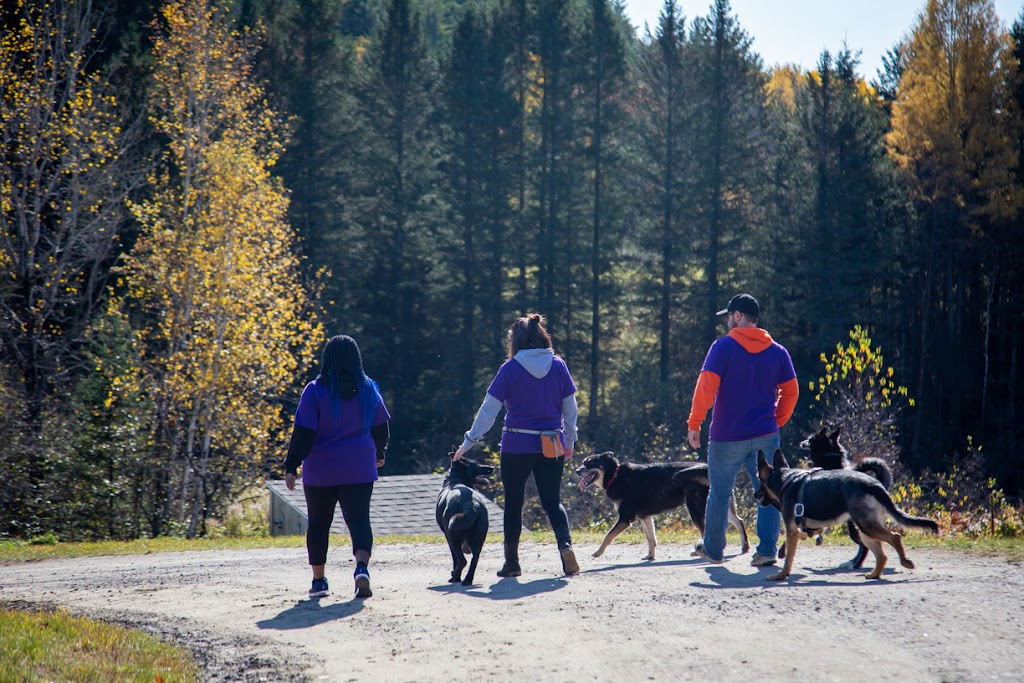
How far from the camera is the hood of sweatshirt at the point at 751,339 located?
9.39 m

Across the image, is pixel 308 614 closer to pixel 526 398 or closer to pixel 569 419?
pixel 526 398

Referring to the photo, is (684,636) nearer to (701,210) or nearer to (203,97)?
(203,97)

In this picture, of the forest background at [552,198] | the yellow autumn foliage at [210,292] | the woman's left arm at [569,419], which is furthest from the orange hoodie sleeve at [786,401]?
the forest background at [552,198]

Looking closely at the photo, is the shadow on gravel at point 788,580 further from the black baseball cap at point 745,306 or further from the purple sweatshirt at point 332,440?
the purple sweatshirt at point 332,440

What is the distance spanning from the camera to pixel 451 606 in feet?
26.6

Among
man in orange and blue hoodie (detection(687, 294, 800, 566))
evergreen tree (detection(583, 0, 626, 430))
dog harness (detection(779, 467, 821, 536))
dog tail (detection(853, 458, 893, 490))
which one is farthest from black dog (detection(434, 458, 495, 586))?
evergreen tree (detection(583, 0, 626, 430))

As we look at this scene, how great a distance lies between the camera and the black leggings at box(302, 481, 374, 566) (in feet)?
28.4

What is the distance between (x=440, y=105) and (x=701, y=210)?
1168 cm

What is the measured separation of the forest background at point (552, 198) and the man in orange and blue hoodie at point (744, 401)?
15.7 meters

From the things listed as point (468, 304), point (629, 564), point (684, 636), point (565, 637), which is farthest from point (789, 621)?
point (468, 304)

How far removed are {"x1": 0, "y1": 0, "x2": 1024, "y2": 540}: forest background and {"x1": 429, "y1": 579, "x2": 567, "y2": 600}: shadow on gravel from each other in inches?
638

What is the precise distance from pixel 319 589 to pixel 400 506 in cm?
1147

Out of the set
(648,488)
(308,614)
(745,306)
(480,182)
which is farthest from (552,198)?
(308,614)

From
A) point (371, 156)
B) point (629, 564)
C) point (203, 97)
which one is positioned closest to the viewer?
point (629, 564)
